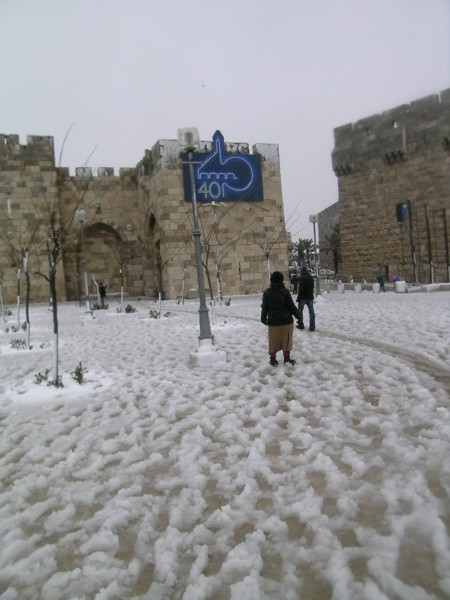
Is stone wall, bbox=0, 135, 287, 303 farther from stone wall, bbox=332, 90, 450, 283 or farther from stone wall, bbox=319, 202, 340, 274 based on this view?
stone wall, bbox=319, 202, 340, 274

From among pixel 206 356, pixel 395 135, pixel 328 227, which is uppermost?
pixel 395 135

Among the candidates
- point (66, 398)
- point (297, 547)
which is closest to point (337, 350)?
point (66, 398)

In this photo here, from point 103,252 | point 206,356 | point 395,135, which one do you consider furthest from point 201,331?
point 395,135

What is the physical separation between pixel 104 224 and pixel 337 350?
21456 millimetres

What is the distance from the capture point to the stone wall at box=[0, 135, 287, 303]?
2272 centimetres

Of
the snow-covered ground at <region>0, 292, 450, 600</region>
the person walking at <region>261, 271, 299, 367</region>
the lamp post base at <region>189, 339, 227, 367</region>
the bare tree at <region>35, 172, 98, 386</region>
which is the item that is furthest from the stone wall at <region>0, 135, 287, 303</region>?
the snow-covered ground at <region>0, 292, 450, 600</region>

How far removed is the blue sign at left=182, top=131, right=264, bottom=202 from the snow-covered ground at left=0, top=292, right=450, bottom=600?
58.2 ft

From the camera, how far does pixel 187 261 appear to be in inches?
902

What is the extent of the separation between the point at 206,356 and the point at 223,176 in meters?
17.8

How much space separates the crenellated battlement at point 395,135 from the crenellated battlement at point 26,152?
19.2 meters

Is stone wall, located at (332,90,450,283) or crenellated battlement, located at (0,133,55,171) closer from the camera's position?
crenellated battlement, located at (0,133,55,171)

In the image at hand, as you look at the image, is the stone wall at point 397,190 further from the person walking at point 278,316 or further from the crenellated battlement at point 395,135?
the person walking at point 278,316

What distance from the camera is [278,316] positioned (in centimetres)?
634

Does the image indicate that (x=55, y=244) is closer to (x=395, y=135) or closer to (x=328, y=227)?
(x=395, y=135)
